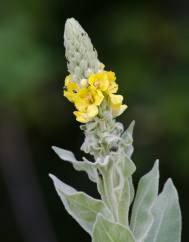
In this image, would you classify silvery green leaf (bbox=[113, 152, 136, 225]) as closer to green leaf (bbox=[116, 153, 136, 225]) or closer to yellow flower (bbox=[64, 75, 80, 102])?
green leaf (bbox=[116, 153, 136, 225])

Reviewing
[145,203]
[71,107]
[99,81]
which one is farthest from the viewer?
[71,107]

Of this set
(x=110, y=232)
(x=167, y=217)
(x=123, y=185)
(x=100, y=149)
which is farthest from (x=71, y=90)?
(x=167, y=217)

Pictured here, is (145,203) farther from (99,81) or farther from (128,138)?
(99,81)

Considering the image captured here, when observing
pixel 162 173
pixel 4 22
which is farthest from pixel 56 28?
pixel 162 173

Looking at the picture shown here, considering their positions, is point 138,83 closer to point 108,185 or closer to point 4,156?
point 4,156

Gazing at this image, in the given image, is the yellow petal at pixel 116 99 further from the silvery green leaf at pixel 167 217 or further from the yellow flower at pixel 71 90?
the silvery green leaf at pixel 167 217

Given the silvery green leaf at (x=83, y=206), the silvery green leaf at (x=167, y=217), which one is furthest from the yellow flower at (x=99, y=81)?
the silvery green leaf at (x=167, y=217)
